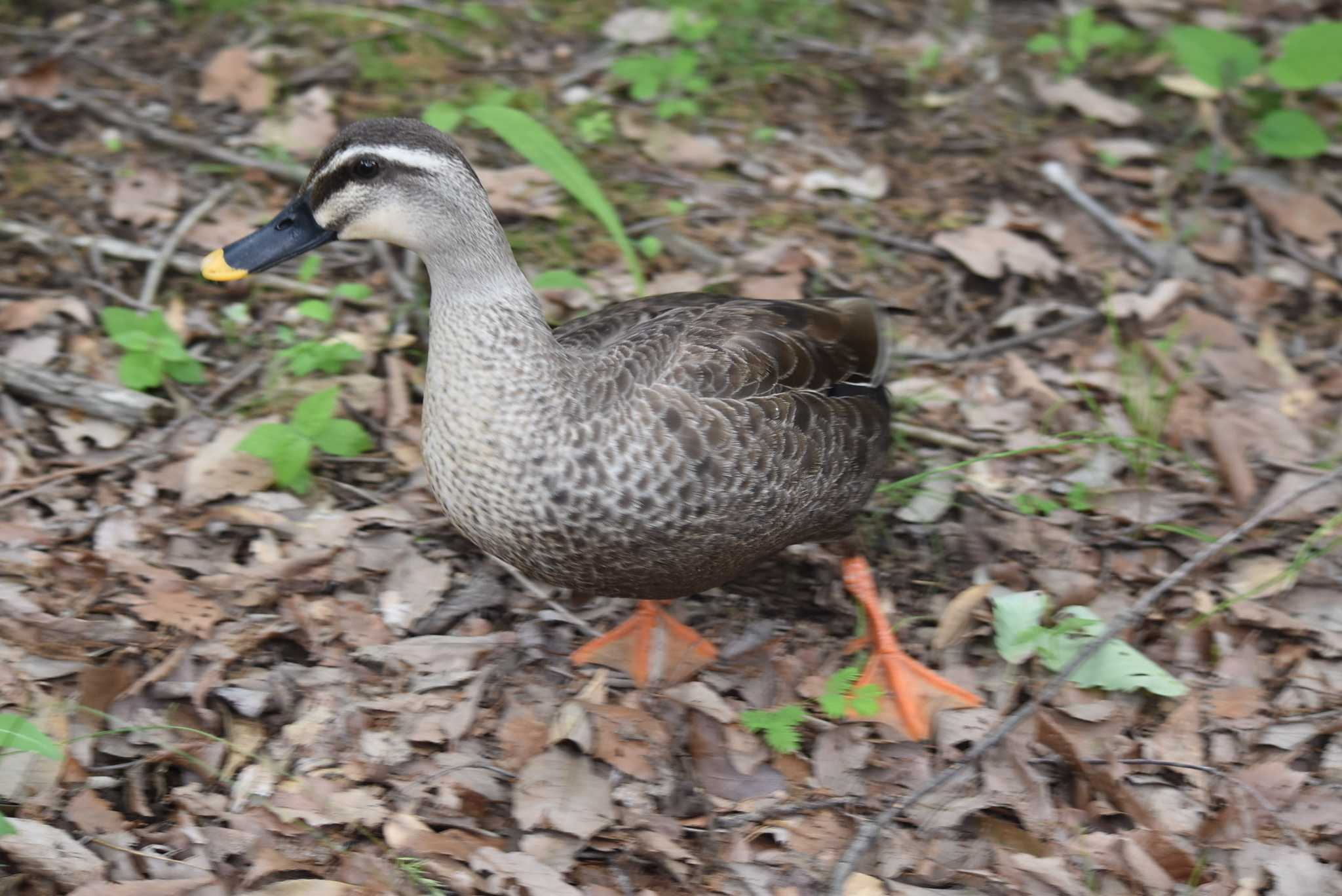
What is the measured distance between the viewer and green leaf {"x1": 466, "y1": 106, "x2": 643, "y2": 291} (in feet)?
13.4

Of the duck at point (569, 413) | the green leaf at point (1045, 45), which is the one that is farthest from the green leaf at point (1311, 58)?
the duck at point (569, 413)

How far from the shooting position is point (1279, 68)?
5.10 m

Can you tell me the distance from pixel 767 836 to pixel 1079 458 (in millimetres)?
1919

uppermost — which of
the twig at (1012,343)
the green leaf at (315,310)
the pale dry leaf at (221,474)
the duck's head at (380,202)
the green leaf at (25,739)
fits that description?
the duck's head at (380,202)

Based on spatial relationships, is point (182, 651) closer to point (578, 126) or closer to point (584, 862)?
point (584, 862)

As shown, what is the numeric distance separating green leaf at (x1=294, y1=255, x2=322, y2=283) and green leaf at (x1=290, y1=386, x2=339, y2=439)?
885mm

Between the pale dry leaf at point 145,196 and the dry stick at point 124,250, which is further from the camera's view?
the pale dry leaf at point 145,196

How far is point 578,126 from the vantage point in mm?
5359

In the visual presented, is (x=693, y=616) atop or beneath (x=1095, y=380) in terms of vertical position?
beneath

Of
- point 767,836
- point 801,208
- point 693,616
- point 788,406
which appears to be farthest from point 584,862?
point 801,208

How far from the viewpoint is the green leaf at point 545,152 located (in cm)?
410

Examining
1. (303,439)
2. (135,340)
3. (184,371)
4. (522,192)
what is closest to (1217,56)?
(522,192)

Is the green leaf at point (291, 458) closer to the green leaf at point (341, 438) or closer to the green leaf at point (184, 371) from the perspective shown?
the green leaf at point (341, 438)

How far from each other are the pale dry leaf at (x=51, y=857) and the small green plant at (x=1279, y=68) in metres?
4.87
